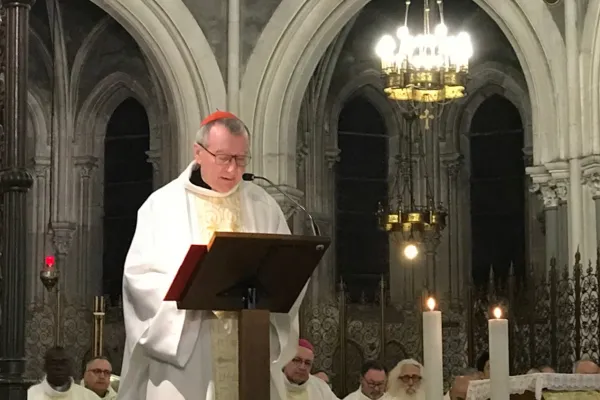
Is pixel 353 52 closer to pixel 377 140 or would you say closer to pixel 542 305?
pixel 377 140

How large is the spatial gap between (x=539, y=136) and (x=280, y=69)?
306 centimetres

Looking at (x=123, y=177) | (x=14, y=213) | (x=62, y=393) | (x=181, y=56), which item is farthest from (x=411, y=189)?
(x=14, y=213)

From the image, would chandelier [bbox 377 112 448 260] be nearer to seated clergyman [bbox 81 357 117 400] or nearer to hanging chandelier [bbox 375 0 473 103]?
hanging chandelier [bbox 375 0 473 103]

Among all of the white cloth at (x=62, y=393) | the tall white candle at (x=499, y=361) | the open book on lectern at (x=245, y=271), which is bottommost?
the white cloth at (x=62, y=393)

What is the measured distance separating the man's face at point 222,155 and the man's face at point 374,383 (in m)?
4.70

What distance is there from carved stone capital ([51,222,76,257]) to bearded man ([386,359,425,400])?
11273 millimetres

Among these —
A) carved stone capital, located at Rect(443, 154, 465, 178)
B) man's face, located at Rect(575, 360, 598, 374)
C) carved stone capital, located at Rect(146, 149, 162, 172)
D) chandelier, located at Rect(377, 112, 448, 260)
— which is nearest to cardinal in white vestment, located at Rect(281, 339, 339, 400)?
man's face, located at Rect(575, 360, 598, 374)

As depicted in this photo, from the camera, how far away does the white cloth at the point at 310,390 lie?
959 cm

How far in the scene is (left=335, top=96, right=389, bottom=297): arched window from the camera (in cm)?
2098

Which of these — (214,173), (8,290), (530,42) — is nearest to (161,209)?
(214,173)

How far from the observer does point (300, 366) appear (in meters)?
9.20

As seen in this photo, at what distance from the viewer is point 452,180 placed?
2059 cm

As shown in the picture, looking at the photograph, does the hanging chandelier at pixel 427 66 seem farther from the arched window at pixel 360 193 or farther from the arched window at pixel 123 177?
the arched window at pixel 123 177

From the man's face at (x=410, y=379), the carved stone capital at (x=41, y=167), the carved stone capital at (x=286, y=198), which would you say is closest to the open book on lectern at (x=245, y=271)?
the man's face at (x=410, y=379)
